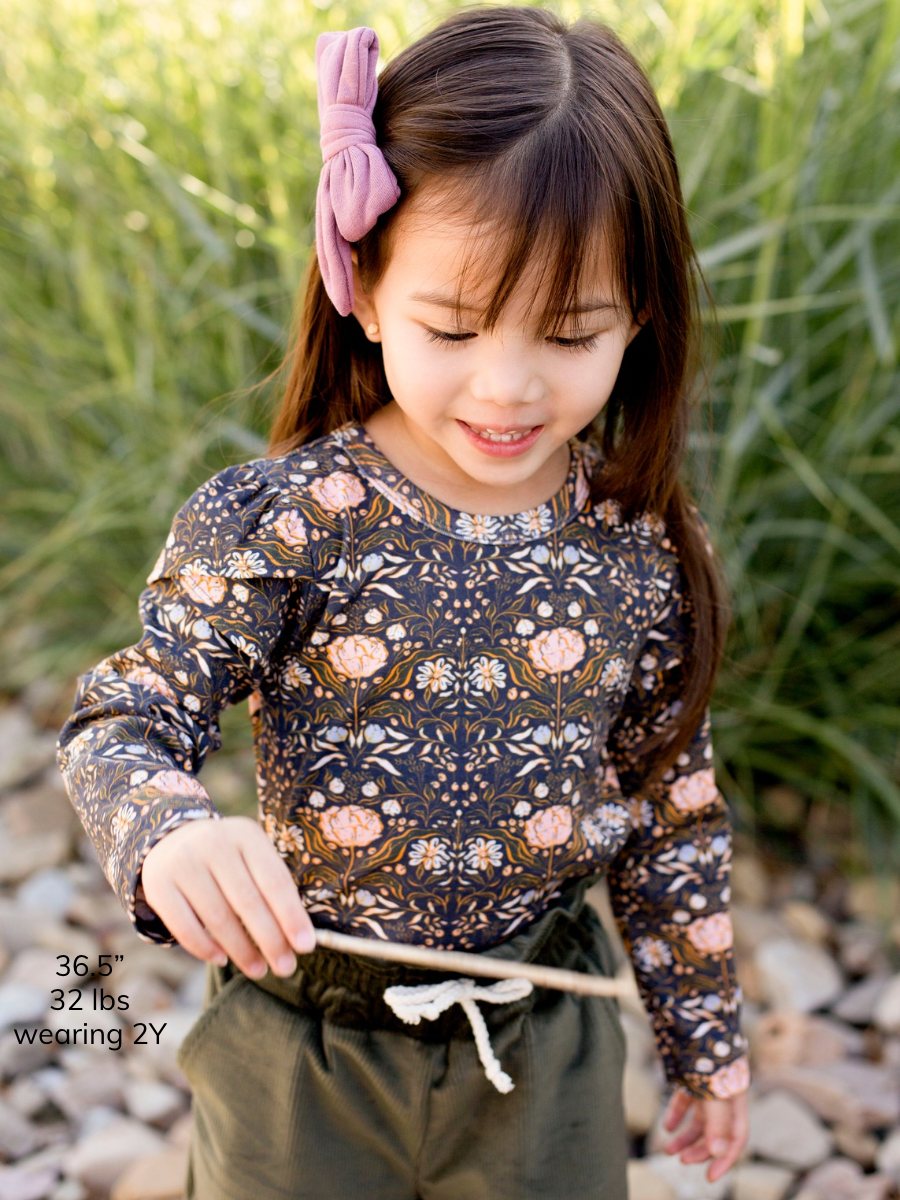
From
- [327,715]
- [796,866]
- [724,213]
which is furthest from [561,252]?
[796,866]

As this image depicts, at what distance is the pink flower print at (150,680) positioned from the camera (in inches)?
31.6

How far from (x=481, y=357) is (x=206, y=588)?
255 millimetres

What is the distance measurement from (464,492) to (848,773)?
1.23 m

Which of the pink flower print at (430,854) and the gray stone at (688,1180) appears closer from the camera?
the pink flower print at (430,854)

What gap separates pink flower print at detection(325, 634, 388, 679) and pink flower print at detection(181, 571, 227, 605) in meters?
0.10

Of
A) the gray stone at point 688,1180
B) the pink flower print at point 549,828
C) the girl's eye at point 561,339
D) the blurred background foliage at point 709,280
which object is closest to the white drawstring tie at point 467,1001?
the pink flower print at point 549,828

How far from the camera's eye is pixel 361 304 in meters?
0.93

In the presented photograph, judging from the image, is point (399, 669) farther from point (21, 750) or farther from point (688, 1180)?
point (21, 750)

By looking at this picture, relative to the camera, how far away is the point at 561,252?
0.81m

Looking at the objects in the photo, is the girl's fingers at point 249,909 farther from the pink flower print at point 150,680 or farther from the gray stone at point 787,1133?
the gray stone at point 787,1133

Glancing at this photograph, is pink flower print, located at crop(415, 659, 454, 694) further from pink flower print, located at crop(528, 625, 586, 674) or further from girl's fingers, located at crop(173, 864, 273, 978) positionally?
girl's fingers, located at crop(173, 864, 273, 978)

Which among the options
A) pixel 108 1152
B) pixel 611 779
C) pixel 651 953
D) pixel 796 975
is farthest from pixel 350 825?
pixel 796 975

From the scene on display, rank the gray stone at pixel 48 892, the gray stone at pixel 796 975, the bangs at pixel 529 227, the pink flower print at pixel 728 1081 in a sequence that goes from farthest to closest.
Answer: the gray stone at pixel 48 892
the gray stone at pixel 796 975
the pink flower print at pixel 728 1081
the bangs at pixel 529 227

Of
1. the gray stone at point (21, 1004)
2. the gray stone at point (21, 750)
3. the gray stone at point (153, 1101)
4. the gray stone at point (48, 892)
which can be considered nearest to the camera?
the gray stone at point (153, 1101)
